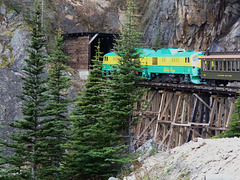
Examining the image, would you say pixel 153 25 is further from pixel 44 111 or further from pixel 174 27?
pixel 44 111

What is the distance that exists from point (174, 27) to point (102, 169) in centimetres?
2826

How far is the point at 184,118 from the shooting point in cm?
2686

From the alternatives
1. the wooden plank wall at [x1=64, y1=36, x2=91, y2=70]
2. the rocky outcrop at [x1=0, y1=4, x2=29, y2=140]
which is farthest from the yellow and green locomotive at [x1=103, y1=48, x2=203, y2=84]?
the rocky outcrop at [x1=0, y1=4, x2=29, y2=140]

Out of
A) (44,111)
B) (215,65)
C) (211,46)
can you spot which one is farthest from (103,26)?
(44,111)

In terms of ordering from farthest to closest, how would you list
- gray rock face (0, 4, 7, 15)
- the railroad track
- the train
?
gray rock face (0, 4, 7, 15)
the train
the railroad track

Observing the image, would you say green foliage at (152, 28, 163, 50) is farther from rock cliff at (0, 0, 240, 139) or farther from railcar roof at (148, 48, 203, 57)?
railcar roof at (148, 48, 203, 57)

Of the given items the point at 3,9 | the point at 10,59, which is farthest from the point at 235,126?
the point at 3,9

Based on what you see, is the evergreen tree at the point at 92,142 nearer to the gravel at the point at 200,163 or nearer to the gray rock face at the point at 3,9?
the gravel at the point at 200,163

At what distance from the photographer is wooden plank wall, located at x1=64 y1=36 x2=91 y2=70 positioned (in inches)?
1854

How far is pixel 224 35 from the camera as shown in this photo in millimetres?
43438

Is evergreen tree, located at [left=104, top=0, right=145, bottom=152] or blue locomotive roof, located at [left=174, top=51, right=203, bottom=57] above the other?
blue locomotive roof, located at [left=174, top=51, right=203, bottom=57]

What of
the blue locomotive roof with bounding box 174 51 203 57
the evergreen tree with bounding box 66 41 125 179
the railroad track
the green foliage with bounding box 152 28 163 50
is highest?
the green foliage with bounding box 152 28 163 50

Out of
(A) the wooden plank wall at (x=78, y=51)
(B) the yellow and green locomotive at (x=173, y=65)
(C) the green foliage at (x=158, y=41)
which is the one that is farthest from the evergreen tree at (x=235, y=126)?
(A) the wooden plank wall at (x=78, y=51)

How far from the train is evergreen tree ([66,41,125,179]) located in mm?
3804
